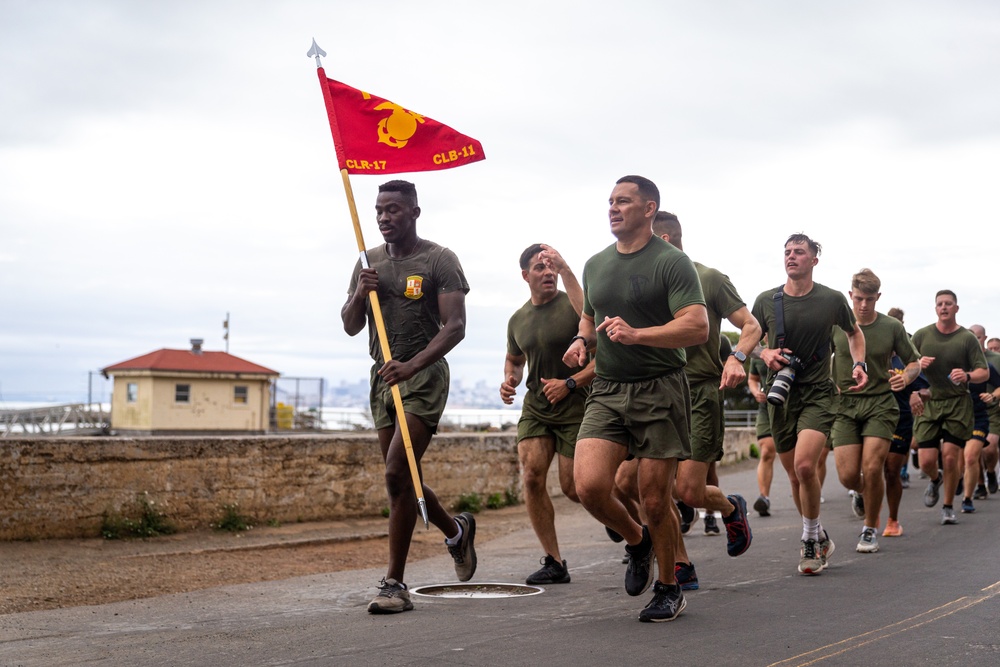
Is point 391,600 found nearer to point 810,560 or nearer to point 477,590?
point 477,590

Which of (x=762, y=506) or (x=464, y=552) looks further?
(x=762, y=506)

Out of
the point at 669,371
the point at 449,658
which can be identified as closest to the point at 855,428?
the point at 669,371

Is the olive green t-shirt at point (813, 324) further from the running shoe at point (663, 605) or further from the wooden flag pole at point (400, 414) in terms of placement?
the wooden flag pole at point (400, 414)

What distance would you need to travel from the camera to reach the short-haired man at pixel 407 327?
6680mm

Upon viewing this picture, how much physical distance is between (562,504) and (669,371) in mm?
9042

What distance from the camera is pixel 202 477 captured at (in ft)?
35.2

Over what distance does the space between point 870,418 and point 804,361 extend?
3.85 ft

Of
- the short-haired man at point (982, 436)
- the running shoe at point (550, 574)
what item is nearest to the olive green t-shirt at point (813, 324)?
the running shoe at point (550, 574)

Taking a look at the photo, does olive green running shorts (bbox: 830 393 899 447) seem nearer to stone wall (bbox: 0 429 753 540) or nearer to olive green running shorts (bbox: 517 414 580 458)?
olive green running shorts (bbox: 517 414 580 458)

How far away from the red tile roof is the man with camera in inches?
1592

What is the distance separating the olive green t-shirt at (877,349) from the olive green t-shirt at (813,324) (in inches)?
41.9

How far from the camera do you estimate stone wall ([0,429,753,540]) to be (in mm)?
9609

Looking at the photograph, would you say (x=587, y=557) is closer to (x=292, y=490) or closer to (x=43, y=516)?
(x=292, y=490)

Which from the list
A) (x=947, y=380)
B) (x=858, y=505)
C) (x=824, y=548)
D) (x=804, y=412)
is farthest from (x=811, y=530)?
(x=947, y=380)
